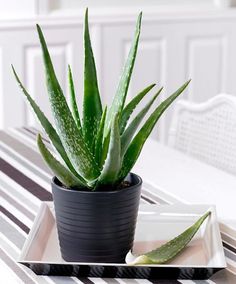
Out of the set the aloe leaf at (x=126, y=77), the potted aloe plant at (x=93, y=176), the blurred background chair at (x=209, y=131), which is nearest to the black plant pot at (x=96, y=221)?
the potted aloe plant at (x=93, y=176)

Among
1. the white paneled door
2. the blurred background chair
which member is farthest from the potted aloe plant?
the white paneled door

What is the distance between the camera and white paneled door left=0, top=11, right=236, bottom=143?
3.01 meters

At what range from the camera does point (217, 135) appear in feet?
6.09

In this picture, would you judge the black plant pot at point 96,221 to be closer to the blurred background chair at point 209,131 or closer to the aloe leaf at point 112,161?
the aloe leaf at point 112,161

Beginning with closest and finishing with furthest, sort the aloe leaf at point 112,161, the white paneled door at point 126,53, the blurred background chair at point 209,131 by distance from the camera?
the aloe leaf at point 112,161, the blurred background chair at point 209,131, the white paneled door at point 126,53

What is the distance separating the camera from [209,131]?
1893mm

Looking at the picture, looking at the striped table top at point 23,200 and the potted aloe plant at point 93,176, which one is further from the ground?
the potted aloe plant at point 93,176

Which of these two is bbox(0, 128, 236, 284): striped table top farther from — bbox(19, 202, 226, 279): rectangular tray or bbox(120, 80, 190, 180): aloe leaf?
bbox(120, 80, 190, 180): aloe leaf

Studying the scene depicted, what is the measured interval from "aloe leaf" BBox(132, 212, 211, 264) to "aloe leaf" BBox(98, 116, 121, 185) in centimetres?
12

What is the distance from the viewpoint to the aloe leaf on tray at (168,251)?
1.04 m

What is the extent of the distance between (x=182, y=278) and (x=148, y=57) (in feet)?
7.32

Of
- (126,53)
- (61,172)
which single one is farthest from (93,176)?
(126,53)

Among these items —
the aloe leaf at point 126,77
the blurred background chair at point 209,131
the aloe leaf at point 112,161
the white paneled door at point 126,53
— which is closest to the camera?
the aloe leaf at point 112,161

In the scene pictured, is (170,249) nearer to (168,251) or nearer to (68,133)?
(168,251)
